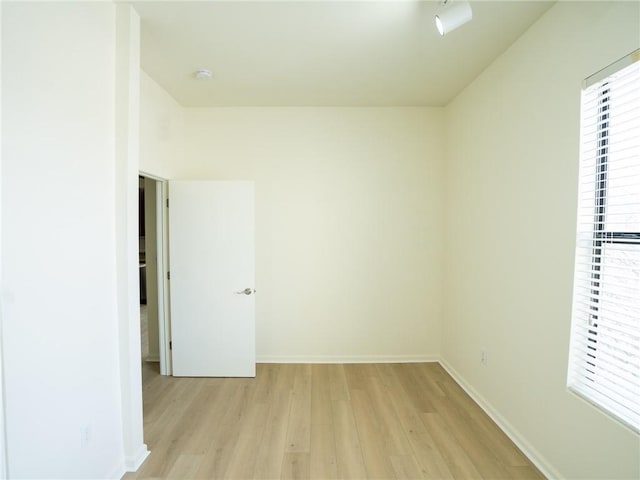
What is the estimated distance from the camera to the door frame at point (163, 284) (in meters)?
2.87

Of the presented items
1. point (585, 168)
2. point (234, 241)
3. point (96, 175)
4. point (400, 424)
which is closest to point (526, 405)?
point (400, 424)

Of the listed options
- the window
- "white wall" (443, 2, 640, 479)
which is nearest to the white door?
"white wall" (443, 2, 640, 479)

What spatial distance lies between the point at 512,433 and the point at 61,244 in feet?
9.73

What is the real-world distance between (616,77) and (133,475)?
3.39m

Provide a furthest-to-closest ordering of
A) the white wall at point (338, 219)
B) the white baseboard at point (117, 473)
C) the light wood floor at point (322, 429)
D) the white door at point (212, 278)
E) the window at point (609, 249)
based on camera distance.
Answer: the white wall at point (338, 219) → the white door at point (212, 278) → the light wood floor at point (322, 429) → the white baseboard at point (117, 473) → the window at point (609, 249)

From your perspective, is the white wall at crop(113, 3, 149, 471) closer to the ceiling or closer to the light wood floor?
the ceiling

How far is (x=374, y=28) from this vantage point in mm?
1862

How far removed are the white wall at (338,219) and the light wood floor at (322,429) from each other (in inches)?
17.4

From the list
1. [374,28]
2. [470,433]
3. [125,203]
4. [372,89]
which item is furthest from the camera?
[372,89]

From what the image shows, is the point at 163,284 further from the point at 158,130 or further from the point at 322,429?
the point at 322,429

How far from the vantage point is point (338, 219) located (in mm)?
3166

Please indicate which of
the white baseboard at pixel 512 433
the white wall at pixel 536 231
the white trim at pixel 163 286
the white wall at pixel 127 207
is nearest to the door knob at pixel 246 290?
the white trim at pixel 163 286

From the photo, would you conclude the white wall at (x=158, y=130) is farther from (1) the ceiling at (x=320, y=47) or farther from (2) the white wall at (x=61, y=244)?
(2) the white wall at (x=61, y=244)

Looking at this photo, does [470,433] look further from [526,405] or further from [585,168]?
[585,168]
